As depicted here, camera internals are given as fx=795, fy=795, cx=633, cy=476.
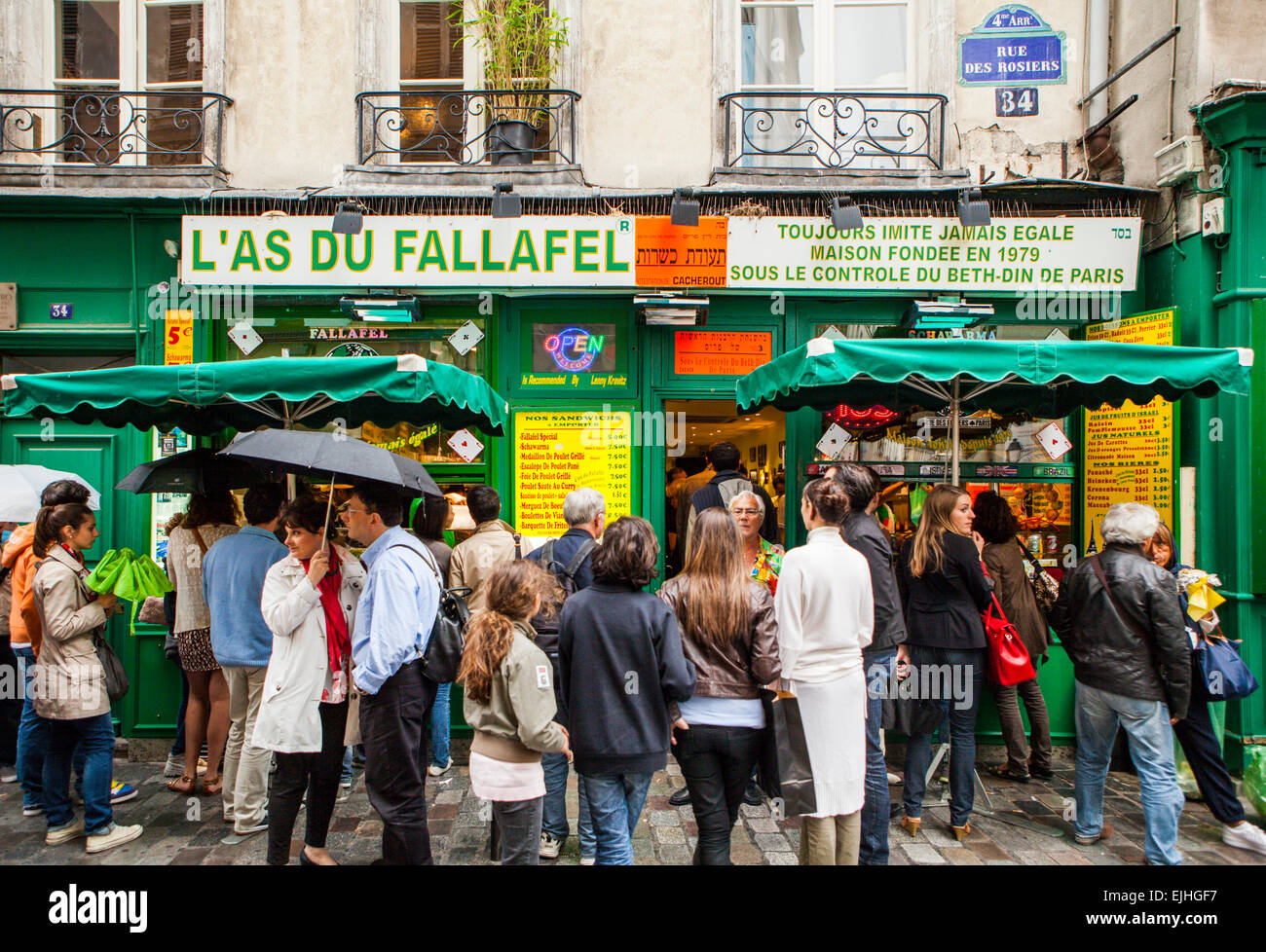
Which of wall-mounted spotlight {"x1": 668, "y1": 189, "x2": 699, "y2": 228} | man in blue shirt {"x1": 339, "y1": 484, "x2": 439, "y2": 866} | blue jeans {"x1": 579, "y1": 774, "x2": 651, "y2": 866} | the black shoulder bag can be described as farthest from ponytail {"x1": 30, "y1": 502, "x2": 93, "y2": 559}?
wall-mounted spotlight {"x1": 668, "y1": 189, "x2": 699, "y2": 228}

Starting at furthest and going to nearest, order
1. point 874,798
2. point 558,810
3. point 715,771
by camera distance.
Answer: point 558,810 < point 874,798 < point 715,771

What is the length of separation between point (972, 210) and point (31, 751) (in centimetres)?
740

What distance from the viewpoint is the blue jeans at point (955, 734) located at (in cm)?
462

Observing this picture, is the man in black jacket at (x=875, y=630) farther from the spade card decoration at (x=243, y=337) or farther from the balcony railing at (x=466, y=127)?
the spade card decoration at (x=243, y=337)

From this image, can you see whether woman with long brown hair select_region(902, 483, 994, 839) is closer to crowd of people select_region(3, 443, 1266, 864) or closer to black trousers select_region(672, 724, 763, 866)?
crowd of people select_region(3, 443, 1266, 864)

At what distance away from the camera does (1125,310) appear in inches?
255

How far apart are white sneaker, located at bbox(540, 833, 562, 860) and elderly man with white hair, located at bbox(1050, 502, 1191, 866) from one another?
3.10m

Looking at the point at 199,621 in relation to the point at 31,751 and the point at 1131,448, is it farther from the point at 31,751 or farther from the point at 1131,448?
the point at 1131,448

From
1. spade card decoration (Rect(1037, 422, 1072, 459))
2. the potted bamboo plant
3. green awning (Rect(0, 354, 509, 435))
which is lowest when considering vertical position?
spade card decoration (Rect(1037, 422, 1072, 459))

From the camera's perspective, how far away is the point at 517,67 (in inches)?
259

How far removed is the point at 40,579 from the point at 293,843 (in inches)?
80.7

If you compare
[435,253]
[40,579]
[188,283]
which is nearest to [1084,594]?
[435,253]

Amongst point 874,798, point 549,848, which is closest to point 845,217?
point 874,798

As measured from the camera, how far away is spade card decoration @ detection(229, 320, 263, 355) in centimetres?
659
